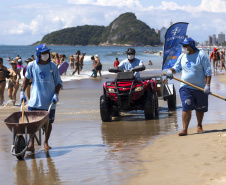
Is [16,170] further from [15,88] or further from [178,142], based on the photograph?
[15,88]

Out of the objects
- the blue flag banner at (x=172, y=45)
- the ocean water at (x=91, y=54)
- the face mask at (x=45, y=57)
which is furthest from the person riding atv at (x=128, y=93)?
the ocean water at (x=91, y=54)

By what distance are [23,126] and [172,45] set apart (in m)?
7.68

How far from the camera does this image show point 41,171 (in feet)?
20.7

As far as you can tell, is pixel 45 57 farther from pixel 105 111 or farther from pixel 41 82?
pixel 105 111

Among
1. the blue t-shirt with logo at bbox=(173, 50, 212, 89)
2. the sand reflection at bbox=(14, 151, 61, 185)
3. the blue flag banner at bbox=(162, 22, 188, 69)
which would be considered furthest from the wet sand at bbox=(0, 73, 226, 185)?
the blue flag banner at bbox=(162, 22, 188, 69)

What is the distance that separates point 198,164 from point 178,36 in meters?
7.85

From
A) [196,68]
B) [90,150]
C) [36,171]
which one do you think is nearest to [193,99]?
[196,68]

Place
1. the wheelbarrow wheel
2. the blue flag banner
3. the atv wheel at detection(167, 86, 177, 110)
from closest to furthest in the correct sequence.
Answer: the wheelbarrow wheel
the atv wheel at detection(167, 86, 177, 110)
the blue flag banner

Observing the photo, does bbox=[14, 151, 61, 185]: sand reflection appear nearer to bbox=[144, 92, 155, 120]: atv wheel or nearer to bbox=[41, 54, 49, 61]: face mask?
bbox=[41, 54, 49, 61]: face mask

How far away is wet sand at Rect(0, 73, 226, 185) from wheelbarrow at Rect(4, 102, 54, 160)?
0.21m

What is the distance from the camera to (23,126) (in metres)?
6.65

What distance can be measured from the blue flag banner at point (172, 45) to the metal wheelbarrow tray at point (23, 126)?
6.93m

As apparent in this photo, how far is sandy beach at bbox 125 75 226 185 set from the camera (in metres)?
5.47

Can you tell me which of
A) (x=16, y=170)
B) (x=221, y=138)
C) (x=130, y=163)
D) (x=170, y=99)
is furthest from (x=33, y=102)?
(x=170, y=99)
